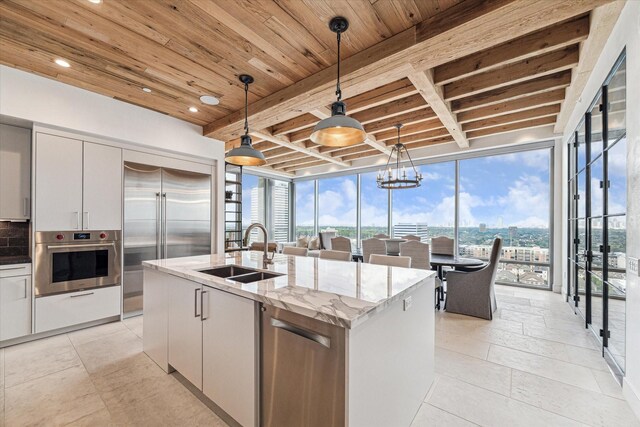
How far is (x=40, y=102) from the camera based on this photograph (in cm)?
293

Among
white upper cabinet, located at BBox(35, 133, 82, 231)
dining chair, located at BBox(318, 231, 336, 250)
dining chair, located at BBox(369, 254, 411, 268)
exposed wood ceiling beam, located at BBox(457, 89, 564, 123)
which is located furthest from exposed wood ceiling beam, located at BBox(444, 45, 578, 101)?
white upper cabinet, located at BBox(35, 133, 82, 231)

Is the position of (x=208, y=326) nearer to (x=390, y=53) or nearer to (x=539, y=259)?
(x=390, y=53)

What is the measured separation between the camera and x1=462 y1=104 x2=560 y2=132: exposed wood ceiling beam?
4.07m

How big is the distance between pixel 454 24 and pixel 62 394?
3.92m

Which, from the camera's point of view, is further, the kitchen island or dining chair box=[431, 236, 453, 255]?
dining chair box=[431, 236, 453, 255]

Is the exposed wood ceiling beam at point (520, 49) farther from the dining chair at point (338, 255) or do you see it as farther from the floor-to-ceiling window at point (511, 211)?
the floor-to-ceiling window at point (511, 211)

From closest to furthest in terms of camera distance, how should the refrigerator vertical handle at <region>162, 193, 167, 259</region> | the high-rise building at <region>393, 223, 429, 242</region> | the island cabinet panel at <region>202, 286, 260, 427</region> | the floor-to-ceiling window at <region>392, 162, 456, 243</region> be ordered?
the island cabinet panel at <region>202, 286, 260, 427</region>, the refrigerator vertical handle at <region>162, 193, 167, 259</region>, the floor-to-ceiling window at <region>392, 162, 456, 243</region>, the high-rise building at <region>393, 223, 429, 242</region>

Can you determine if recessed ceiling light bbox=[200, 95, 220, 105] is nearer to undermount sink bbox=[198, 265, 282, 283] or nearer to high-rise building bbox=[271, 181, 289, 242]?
undermount sink bbox=[198, 265, 282, 283]

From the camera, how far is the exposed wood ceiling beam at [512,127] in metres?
4.50

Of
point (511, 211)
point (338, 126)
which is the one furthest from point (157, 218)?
point (511, 211)

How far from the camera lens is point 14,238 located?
3.15 meters

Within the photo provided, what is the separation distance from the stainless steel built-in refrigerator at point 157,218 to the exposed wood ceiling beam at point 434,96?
3.38m

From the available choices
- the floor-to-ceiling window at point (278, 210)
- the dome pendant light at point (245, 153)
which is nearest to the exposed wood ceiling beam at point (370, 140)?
the dome pendant light at point (245, 153)

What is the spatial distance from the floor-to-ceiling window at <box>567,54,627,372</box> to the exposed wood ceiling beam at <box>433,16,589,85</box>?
1.36 ft
